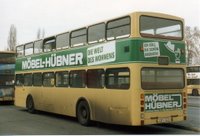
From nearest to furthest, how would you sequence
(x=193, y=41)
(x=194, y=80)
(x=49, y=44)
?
1. (x=49, y=44)
2. (x=194, y=80)
3. (x=193, y=41)

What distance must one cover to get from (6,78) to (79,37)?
37.5ft

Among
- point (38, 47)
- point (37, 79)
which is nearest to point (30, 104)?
point (37, 79)

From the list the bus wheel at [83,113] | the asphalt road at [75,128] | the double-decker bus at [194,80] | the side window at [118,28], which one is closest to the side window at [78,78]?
the bus wheel at [83,113]

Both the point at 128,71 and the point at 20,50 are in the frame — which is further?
the point at 20,50

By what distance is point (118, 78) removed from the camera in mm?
13273

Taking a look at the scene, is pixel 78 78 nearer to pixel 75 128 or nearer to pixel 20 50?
pixel 75 128

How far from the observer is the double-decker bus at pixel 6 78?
2572 cm

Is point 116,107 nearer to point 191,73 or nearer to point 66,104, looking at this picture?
point 66,104

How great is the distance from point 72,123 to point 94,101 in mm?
1953

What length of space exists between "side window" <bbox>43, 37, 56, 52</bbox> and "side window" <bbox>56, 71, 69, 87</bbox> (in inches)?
52.8

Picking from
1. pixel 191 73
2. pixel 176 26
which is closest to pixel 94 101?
pixel 176 26

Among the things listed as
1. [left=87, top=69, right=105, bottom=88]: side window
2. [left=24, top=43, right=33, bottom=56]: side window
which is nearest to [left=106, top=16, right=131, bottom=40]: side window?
[left=87, top=69, right=105, bottom=88]: side window

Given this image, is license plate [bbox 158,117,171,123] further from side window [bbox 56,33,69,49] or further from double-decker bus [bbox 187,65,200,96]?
double-decker bus [bbox 187,65,200,96]

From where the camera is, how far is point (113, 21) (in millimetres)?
13844
